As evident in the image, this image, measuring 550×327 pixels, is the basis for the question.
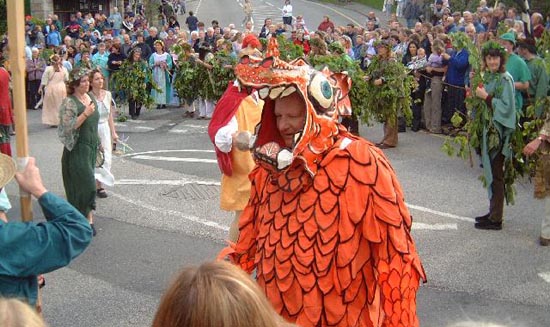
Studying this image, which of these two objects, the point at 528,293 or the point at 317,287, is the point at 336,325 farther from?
the point at 528,293

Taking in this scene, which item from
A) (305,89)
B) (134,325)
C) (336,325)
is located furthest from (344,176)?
(134,325)

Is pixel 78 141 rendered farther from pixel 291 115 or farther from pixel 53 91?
pixel 53 91

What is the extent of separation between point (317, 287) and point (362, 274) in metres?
0.23

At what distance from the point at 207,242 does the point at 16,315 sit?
578 centimetres

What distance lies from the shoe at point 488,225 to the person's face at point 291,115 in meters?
5.02

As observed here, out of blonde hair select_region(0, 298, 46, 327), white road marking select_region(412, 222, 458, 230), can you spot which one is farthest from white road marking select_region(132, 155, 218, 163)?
blonde hair select_region(0, 298, 46, 327)

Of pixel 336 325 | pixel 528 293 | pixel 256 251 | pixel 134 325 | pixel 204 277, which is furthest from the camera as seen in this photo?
pixel 528 293

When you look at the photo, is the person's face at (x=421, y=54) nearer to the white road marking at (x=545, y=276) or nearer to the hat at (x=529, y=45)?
the hat at (x=529, y=45)

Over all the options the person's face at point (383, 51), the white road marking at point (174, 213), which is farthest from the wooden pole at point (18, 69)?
the person's face at point (383, 51)

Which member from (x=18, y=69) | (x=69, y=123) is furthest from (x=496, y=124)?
(x=18, y=69)

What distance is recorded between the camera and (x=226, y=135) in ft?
20.0

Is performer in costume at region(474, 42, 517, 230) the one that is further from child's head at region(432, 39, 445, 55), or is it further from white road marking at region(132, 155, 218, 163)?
child's head at region(432, 39, 445, 55)

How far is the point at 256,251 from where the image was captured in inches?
159

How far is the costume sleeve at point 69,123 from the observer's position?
8109 mm
